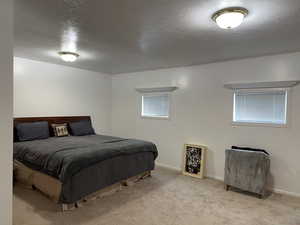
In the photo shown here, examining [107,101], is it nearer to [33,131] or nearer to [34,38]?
[33,131]

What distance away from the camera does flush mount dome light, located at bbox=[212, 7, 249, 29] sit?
1771 mm

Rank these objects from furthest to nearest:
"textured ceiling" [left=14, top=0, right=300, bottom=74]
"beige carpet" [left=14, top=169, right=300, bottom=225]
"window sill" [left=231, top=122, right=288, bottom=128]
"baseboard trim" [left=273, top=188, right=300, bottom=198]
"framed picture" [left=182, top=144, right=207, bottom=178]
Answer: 1. "framed picture" [left=182, top=144, right=207, bottom=178]
2. "window sill" [left=231, top=122, right=288, bottom=128]
3. "baseboard trim" [left=273, top=188, right=300, bottom=198]
4. "beige carpet" [left=14, top=169, right=300, bottom=225]
5. "textured ceiling" [left=14, top=0, right=300, bottom=74]

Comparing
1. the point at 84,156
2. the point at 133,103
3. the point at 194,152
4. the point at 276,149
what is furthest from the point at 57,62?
the point at 276,149

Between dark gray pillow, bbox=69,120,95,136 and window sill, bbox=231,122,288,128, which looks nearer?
window sill, bbox=231,122,288,128

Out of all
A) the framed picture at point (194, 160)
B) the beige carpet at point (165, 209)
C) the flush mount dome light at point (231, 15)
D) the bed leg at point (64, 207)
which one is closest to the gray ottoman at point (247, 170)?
the beige carpet at point (165, 209)

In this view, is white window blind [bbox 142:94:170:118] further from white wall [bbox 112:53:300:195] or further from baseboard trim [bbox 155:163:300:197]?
baseboard trim [bbox 155:163:300:197]

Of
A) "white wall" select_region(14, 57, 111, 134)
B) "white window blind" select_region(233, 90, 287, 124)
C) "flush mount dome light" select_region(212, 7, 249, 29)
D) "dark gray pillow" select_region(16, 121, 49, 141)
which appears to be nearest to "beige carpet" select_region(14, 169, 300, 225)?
"dark gray pillow" select_region(16, 121, 49, 141)

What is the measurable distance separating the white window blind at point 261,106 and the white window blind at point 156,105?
1573mm

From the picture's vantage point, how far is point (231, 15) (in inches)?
70.4

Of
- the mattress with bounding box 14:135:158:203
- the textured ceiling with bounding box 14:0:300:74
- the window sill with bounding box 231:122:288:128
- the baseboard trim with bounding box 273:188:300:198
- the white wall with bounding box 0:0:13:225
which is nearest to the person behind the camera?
the white wall with bounding box 0:0:13:225

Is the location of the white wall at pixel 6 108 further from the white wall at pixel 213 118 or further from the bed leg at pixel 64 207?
the white wall at pixel 213 118

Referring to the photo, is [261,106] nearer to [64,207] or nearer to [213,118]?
[213,118]

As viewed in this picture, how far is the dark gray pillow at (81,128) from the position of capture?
4.47m

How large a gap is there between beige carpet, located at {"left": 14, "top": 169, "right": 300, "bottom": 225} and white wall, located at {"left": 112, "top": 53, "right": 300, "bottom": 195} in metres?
0.64
